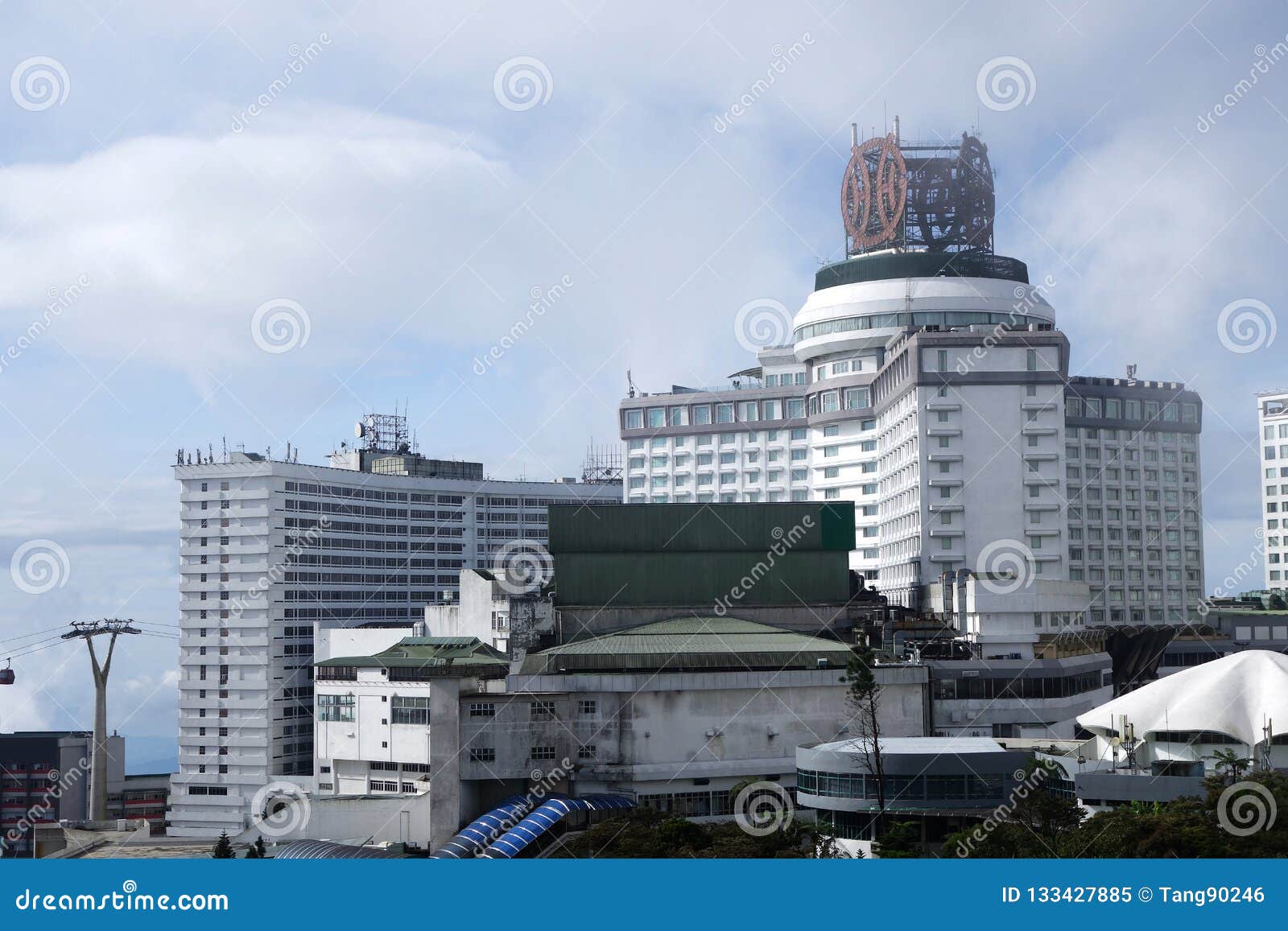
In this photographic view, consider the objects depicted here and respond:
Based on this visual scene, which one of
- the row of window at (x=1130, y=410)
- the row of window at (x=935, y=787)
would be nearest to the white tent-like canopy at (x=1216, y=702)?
the row of window at (x=935, y=787)

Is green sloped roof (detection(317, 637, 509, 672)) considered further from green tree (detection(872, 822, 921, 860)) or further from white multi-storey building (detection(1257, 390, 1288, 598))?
white multi-storey building (detection(1257, 390, 1288, 598))

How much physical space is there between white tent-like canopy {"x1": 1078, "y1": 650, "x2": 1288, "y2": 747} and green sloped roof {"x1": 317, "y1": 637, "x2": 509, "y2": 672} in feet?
123

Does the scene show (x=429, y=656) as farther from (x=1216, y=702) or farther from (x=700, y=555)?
(x=1216, y=702)

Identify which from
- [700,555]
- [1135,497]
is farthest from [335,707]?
[1135,497]

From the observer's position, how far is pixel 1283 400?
184 meters

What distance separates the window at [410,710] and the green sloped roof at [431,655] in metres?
2.13

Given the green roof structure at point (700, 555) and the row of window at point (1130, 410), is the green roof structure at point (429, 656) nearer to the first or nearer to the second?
the green roof structure at point (700, 555)

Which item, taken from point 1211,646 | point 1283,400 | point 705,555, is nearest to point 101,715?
point 705,555

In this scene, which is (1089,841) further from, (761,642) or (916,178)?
(916,178)

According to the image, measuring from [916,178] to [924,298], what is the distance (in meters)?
12.1

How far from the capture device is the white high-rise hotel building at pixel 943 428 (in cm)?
10219

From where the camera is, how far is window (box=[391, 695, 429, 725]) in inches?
3487

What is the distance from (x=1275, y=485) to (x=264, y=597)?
127 meters

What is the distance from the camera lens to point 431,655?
90.5 metres
